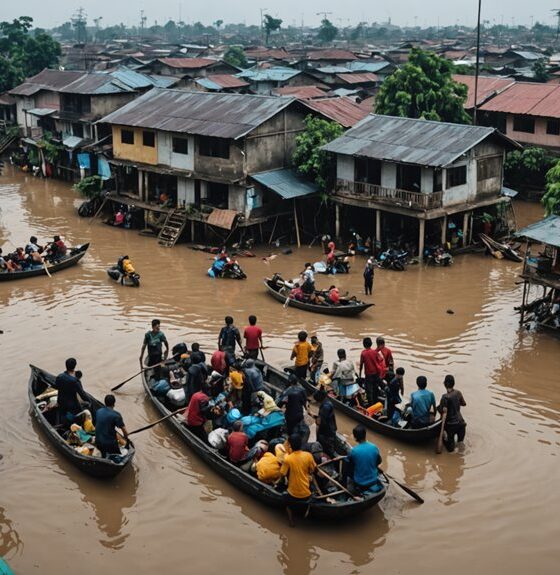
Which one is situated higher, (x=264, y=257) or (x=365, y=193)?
(x=365, y=193)

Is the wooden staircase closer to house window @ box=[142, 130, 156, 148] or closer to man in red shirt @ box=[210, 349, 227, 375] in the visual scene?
house window @ box=[142, 130, 156, 148]

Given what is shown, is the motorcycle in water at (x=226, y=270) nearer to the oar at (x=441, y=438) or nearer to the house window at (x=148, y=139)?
the house window at (x=148, y=139)

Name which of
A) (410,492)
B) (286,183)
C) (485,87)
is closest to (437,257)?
(286,183)

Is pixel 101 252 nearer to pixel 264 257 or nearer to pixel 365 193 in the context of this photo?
pixel 264 257

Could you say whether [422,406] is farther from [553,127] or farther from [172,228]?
[553,127]

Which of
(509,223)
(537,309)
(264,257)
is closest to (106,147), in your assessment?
(264,257)

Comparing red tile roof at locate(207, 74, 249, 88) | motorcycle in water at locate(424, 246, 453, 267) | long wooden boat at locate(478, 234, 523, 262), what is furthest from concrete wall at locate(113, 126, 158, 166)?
red tile roof at locate(207, 74, 249, 88)
